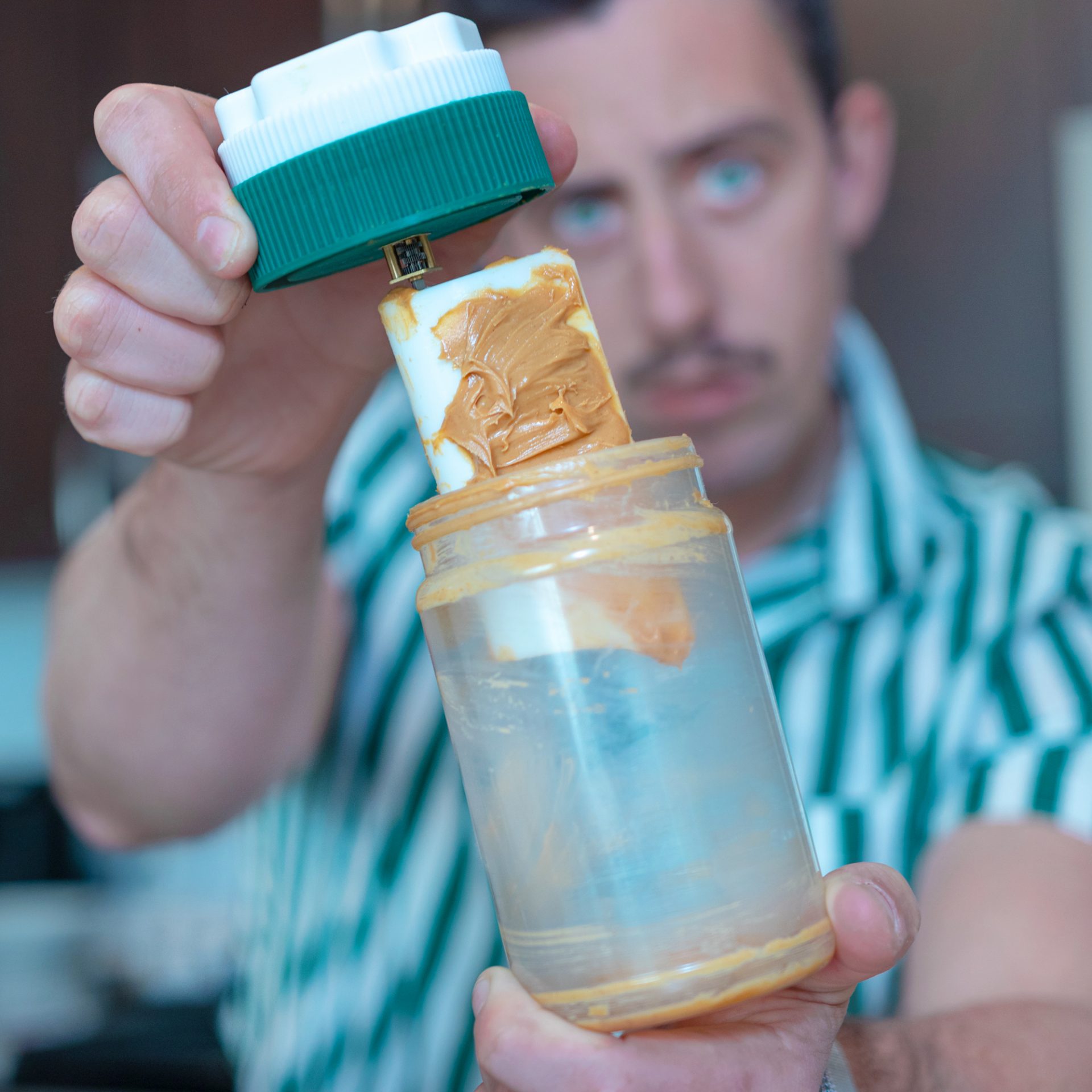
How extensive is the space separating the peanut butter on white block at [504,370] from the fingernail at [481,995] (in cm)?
20

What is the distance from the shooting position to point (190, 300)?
0.47 metres

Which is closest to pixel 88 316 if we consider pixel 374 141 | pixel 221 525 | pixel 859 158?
pixel 374 141

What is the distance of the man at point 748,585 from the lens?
700 mm

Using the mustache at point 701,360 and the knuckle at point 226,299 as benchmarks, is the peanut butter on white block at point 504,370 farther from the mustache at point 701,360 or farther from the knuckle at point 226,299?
the mustache at point 701,360

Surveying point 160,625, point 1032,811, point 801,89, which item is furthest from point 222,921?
point 801,89

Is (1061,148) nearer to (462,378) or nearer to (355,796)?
(355,796)

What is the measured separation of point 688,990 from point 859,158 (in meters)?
1.11

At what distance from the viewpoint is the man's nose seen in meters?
1.02

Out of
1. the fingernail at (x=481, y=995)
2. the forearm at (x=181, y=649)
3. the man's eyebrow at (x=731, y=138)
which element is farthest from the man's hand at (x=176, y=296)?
the man's eyebrow at (x=731, y=138)

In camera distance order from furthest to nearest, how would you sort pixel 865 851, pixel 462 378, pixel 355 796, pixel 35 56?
pixel 35 56
pixel 355 796
pixel 865 851
pixel 462 378

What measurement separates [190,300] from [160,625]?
0.40 m

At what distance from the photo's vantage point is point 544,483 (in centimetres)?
40

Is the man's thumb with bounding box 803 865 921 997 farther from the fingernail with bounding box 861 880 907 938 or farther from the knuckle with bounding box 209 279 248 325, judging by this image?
the knuckle with bounding box 209 279 248 325

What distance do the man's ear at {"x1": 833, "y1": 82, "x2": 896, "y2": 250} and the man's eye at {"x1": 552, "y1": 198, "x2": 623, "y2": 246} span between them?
0.97 feet
